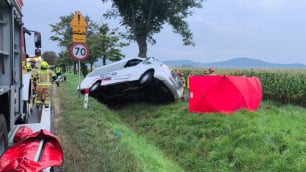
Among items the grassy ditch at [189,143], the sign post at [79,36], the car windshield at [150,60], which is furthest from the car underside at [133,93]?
the grassy ditch at [189,143]

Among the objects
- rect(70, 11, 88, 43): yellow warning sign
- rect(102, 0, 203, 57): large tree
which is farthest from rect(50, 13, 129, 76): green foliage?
rect(70, 11, 88, 43): yellow warning sign

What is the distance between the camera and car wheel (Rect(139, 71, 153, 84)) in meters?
11.6

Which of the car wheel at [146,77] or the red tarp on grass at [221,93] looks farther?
the car wheel at [146,77]

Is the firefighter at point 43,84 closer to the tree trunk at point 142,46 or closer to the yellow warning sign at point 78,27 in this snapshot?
the yellow warning sign at point 78,27

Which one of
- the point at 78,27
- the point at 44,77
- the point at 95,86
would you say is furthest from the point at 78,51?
the point at 44,77

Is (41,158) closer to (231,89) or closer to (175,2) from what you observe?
(231,89)

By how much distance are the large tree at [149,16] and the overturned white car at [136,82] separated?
15283mm

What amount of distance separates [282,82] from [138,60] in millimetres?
5744

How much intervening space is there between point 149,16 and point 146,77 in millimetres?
17166

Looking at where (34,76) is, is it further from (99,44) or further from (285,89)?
(99,44)

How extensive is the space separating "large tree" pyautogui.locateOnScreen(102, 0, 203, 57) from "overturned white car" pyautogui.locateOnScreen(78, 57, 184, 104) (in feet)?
50.1

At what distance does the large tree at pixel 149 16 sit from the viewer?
28102 mm

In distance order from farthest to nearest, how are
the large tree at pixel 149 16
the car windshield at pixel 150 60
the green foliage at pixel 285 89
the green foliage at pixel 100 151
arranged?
1. the large tree at pixel 149 16
2. the green foliage at pixel 285 89
3. the car windshield at pixel 150 60
4. the green foliage at pixel 100 151

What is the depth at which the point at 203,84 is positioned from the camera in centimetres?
987
